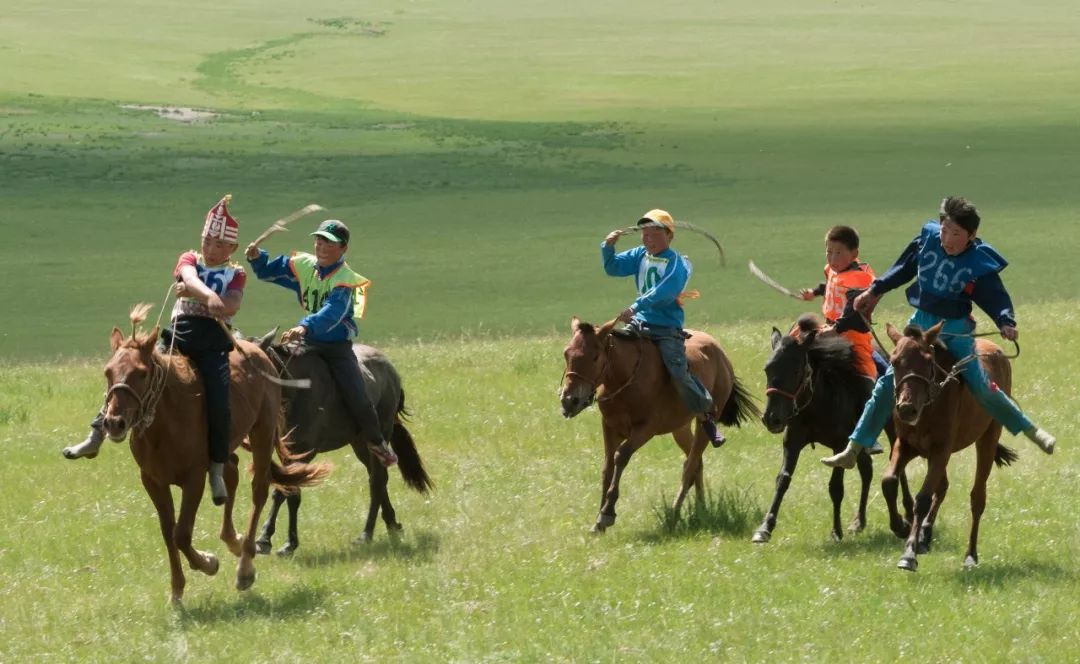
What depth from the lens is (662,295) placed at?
43.3 feet

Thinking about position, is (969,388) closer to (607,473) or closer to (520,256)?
(607,473)

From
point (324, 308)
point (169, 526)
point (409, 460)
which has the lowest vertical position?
point (409, 460)

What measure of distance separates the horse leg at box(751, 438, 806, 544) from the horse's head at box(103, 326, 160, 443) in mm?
4420

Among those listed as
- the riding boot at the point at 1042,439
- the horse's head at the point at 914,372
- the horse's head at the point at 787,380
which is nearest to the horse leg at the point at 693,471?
the horse's head at the point at 787,380

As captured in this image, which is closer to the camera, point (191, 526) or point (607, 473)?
point (191, 526)

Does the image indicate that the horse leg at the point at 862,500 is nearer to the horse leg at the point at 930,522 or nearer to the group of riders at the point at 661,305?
the group of riders at the point at 661,305

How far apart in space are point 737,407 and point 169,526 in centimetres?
576

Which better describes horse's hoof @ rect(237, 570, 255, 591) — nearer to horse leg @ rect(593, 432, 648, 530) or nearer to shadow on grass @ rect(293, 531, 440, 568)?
shadow on grass @ rect(293, 531, 440, 568)

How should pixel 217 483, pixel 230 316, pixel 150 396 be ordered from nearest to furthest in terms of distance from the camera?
1. pixel 150 396
2. pixel 217 483
3. pixel 230 316

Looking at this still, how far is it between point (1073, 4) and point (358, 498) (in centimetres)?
10297

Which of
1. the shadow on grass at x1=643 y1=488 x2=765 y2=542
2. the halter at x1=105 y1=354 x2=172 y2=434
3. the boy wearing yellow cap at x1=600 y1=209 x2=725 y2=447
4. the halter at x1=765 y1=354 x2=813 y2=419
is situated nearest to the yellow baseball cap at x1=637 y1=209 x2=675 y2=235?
the boy wearing yellow cap at x1=600 y1=209 x2=725 y2=447

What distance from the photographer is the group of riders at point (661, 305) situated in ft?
36.4

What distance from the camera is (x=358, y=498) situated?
15.0m

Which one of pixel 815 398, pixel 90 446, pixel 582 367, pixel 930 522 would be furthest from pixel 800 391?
pixel 90 446
